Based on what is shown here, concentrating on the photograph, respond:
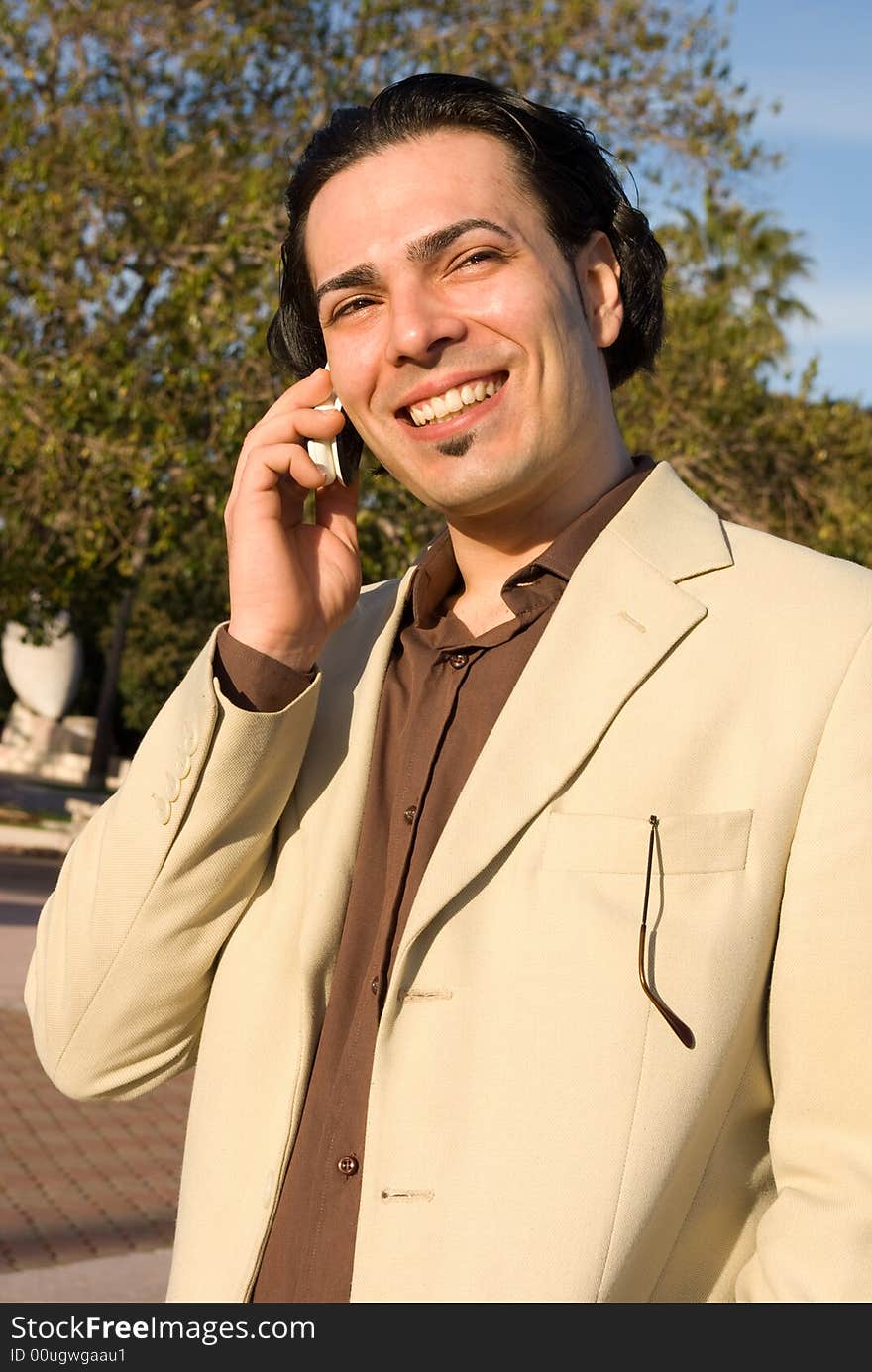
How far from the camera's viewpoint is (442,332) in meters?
2.15

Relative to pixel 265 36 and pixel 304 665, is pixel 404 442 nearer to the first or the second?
pixel 304 665

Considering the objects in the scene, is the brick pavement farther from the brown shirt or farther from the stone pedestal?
the stone pedestal

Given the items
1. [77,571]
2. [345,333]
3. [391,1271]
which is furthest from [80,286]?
[391,1271]

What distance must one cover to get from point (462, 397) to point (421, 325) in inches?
4.5

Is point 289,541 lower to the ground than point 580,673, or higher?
higher

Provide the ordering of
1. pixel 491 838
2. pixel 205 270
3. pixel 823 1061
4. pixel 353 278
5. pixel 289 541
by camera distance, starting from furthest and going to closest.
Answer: pixel 205 270 → pixel 289 541 → pixel 353 278 → pixel 491 838 → pixel 823 1061

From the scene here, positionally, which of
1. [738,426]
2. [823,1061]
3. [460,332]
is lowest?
[823,1061]

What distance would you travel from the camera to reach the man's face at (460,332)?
2.15 m

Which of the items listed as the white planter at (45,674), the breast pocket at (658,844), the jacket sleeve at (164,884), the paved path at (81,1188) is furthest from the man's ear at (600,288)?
the white planter at (45,674)

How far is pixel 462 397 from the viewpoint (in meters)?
2.15

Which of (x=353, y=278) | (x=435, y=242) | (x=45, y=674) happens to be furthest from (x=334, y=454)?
A: (x=45, y=674)

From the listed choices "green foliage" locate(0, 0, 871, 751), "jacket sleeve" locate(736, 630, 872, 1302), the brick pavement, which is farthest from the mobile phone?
"green foliage" locate(0, 0, 871, 751)

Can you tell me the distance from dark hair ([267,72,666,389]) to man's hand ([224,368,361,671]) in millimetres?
270

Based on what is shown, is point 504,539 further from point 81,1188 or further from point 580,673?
point 81,1188
